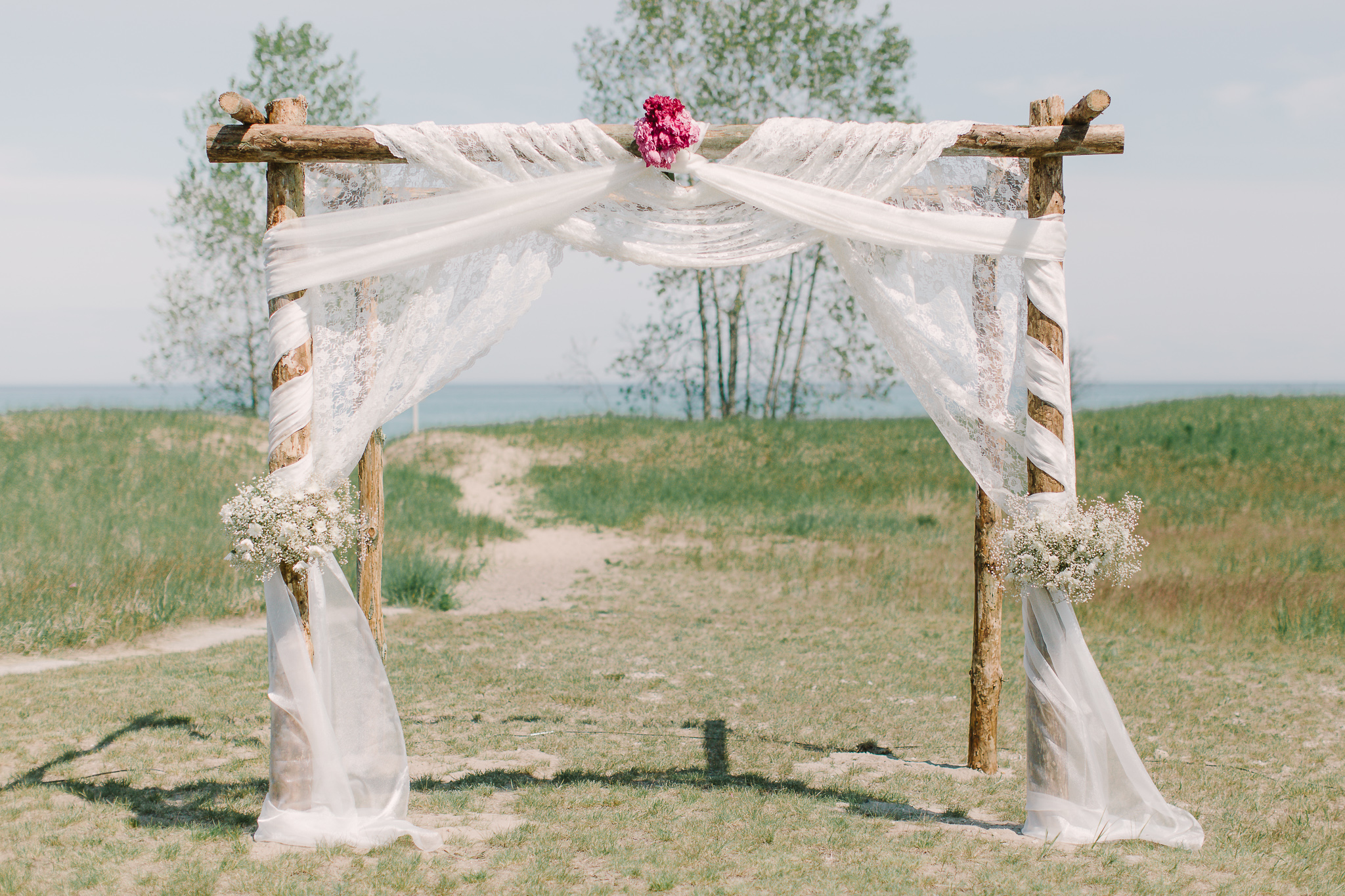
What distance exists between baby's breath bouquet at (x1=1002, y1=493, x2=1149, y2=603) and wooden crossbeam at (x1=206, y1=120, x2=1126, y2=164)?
162cm

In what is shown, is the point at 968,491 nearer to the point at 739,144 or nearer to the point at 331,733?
the point at 739,144

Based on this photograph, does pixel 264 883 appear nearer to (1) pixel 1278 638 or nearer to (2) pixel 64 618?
(2) pixel 64 618

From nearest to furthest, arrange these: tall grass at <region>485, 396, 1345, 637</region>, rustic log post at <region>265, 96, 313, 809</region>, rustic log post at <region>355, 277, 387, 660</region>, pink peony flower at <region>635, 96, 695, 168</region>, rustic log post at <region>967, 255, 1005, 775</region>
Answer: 1. rustic log post at <region>265, 96, 313, 809</region>
2. pink peony flower at <region>635, 96, 695, 168</region>
3. rustic log post at <region>967, 255, 1005, 775</region>
4. rustic log post at <region>355, 277, 387, 660</region>
5. tall grass at <region>485, 396, 1345, 637</region>

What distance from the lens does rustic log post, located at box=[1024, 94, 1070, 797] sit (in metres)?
4.35

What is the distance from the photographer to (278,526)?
163 inches

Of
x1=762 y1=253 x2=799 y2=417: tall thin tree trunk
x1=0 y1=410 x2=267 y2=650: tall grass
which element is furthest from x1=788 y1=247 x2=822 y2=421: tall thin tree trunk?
x1=0 y1=410 x2=267 y2=650: tall grass

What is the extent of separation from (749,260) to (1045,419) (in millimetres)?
1537

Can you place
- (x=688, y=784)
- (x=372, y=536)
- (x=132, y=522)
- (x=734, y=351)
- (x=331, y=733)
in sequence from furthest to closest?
(x=734, y=351), (x=132, y=522), (x=372, y=536), (x=688, y=784), (x=331, y=733)

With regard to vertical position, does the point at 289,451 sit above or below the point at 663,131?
below

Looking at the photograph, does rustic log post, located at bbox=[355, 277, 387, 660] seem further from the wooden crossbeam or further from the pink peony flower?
the pink peony flower

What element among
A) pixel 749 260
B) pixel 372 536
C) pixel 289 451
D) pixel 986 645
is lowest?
pixel 986 645

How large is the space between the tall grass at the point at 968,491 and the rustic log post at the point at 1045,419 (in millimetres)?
5571

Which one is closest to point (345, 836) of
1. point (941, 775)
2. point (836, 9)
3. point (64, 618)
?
point (941, 775)

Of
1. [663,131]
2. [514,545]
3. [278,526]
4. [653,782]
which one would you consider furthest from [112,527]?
[663,131]
